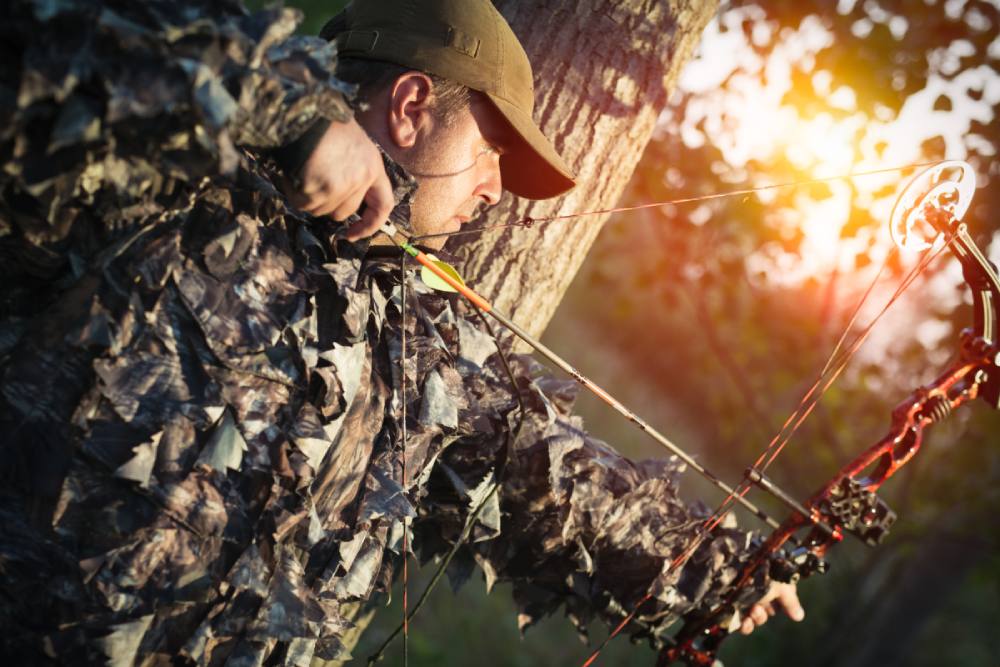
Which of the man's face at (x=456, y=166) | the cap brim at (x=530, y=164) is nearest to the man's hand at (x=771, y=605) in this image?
the cap brim at (x=530, y=164)

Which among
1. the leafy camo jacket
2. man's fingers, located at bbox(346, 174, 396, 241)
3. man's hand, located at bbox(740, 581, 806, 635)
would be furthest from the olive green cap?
man's hand, located at bbox(740, 581, 806, 635)

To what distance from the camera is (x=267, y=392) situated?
1.85 m

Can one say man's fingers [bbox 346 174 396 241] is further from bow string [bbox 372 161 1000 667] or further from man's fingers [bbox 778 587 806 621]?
man's fingers [bbox 778 587 806 621]

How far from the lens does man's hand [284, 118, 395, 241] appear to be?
5.32 ft

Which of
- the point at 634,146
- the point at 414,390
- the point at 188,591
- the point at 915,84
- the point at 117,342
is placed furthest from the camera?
the point at 915,84

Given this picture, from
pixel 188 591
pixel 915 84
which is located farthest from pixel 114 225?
pixel 915 84

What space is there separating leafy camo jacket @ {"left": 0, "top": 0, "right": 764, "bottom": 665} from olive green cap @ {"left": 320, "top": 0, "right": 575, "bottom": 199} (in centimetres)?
44

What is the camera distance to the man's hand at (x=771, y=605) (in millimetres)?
2908

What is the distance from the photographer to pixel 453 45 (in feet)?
7.59

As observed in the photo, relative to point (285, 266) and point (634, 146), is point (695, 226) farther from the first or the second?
point (285, 266)

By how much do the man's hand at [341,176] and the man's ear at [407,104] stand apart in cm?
53

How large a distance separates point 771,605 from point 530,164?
5.74ft

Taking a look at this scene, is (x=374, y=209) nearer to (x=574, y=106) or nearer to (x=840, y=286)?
(x=574, y=106)

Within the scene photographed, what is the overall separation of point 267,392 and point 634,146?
1.83m
